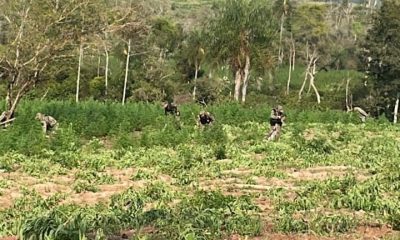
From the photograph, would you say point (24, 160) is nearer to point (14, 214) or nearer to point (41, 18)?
point (14, 214)

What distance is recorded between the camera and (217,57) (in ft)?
133

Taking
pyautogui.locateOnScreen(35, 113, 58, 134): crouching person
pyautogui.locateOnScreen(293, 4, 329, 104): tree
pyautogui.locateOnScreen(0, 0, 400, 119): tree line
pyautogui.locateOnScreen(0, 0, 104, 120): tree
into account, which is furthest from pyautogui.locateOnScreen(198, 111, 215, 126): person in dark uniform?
pyautogui.locateOnScreen(293, 4, 329, 104): tree

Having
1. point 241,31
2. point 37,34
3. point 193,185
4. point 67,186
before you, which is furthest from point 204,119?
point 241,31

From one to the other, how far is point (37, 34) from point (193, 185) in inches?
483

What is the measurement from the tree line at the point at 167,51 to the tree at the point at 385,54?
70mm

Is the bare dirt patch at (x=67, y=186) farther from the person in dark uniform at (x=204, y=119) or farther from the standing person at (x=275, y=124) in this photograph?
the person in dark uniform at (x=204, y=119)

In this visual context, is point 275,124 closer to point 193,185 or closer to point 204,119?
point 204,119

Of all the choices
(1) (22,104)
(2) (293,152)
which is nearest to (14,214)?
(2) (293,152)

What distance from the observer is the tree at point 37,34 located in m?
21.4

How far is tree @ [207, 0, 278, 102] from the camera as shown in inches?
1526

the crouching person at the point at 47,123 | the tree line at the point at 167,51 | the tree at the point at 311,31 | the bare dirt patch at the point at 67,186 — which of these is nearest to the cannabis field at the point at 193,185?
the bare dirt patch at the point at 67,186

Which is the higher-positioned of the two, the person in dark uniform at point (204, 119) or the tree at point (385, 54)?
the tree at point (385, 54)

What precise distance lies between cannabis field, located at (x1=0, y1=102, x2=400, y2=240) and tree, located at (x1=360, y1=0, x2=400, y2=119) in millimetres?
22895

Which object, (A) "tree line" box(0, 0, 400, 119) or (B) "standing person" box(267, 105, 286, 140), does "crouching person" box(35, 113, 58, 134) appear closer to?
(A) "tree line" box(0, 0, 400, 119)
